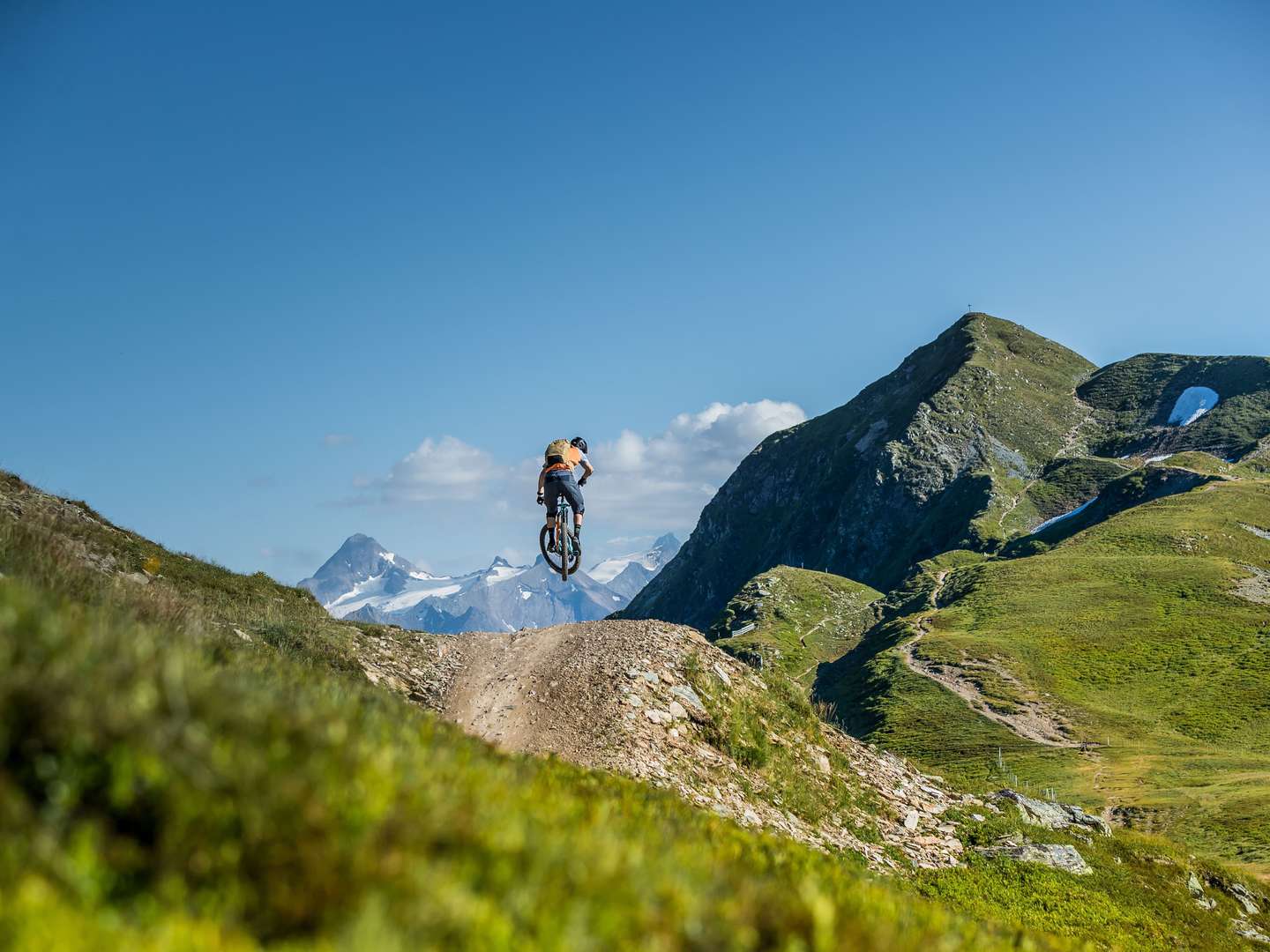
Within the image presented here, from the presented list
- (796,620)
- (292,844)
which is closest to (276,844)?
(292,844)

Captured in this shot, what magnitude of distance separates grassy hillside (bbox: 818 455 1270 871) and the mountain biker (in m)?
34.7

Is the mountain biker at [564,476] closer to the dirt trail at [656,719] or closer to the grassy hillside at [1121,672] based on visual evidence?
the dirt trail at [656,719]

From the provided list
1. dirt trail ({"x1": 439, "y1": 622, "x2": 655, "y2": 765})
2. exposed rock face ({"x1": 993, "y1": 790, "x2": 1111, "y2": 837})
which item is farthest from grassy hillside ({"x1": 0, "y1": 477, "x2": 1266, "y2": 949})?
exposed rock face ({"x1": 993, "y1": 790, "x2": 1111, "y2": 837})

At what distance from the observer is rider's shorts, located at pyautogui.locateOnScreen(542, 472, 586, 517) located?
25172 mm

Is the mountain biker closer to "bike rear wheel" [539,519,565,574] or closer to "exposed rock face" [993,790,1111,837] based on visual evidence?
"bike rear wheel" [539,519,565,574]

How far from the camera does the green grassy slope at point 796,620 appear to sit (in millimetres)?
147250

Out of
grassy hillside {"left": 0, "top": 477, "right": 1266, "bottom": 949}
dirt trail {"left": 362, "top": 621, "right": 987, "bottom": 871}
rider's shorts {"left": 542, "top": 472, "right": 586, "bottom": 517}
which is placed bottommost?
dirt trail {"left": 362, "top": 621, "right": 987, "bottom": 871}

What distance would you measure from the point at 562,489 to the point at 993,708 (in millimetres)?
74804

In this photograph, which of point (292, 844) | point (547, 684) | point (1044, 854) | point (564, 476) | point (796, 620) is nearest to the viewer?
point (292, 844)

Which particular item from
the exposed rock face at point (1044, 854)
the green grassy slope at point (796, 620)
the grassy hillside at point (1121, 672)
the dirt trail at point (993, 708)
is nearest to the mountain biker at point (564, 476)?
the exposed rock face at point (1044, 854)

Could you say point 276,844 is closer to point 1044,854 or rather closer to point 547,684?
point 547,684

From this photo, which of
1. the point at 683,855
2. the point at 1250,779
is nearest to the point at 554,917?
the point at 683,855

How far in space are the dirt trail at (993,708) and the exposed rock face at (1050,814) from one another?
50.2 metres

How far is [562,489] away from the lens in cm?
2522
